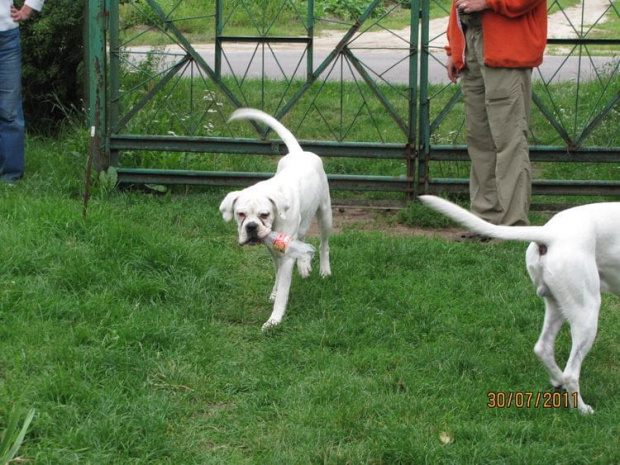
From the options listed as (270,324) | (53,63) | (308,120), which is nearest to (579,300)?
(270,324)

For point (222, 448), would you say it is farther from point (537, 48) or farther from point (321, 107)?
point (321, 107)

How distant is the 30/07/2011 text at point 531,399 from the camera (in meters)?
4.50

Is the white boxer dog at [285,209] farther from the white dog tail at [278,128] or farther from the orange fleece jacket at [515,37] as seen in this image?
the orange fleece jacket at [515,37]

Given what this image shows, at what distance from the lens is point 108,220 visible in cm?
665

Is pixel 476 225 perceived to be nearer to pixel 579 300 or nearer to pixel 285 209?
pixel 579 300

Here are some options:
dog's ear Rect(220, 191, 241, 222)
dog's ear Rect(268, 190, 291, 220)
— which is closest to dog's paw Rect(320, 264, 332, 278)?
dog's ear Rect(268, 190, 291, 220)

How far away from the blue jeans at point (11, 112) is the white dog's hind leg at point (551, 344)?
5.19m

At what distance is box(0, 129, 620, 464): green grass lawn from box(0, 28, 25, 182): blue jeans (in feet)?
3.13

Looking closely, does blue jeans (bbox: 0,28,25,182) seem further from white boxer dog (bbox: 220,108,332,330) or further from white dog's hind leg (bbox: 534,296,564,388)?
white dog's hind leg (bbox: 534,296,564,388)

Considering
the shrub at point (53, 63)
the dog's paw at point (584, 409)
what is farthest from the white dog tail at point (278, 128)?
the shrub at point (53, 63)

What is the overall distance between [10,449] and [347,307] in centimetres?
263

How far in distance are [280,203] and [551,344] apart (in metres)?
1.77

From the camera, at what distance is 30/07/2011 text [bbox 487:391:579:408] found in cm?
450

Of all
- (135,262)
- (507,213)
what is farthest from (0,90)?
(507,213)
